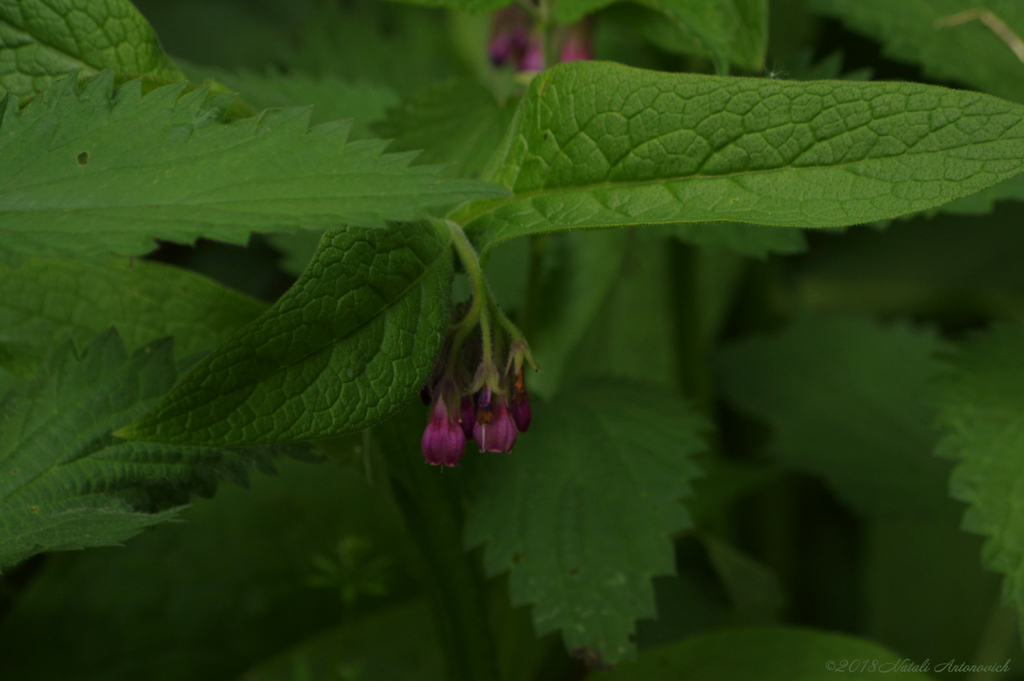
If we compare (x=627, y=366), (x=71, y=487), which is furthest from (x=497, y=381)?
(x=627, y=366)

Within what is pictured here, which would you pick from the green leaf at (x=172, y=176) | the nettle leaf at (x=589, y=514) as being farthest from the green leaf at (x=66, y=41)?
the nettle leaf at (x=589, y=514)

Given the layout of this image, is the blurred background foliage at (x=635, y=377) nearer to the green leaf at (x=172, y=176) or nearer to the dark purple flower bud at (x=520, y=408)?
the dark purple flower bud at (x=520, y=408)

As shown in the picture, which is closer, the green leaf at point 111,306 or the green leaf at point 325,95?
the green leaf at point 111,306

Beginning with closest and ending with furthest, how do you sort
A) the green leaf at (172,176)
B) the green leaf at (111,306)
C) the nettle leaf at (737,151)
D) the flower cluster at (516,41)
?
the green leaf at (172,176) < the nettle leaf at (737,151) < the green leaf at (111,306) < the flower cluster at (516,41)

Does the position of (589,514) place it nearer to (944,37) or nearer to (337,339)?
(337,339)

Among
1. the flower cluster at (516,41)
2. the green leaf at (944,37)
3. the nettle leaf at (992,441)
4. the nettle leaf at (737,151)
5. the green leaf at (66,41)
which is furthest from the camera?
the flower cluster at (516,41)

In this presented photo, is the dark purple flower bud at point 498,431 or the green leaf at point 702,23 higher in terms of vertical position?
the green leaf at point 702,23

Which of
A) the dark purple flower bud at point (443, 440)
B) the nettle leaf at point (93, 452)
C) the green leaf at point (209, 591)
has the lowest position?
the green leaf at point (209, 591)

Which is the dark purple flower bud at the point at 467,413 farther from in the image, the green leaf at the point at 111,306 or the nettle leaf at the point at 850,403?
the nettle leaf at the point at 850,403

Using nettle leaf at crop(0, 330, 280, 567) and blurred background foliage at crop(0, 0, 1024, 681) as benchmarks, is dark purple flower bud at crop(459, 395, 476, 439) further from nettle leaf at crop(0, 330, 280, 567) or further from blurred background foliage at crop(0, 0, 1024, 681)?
nettle leaf at crop(0, 330, 280, 567)
